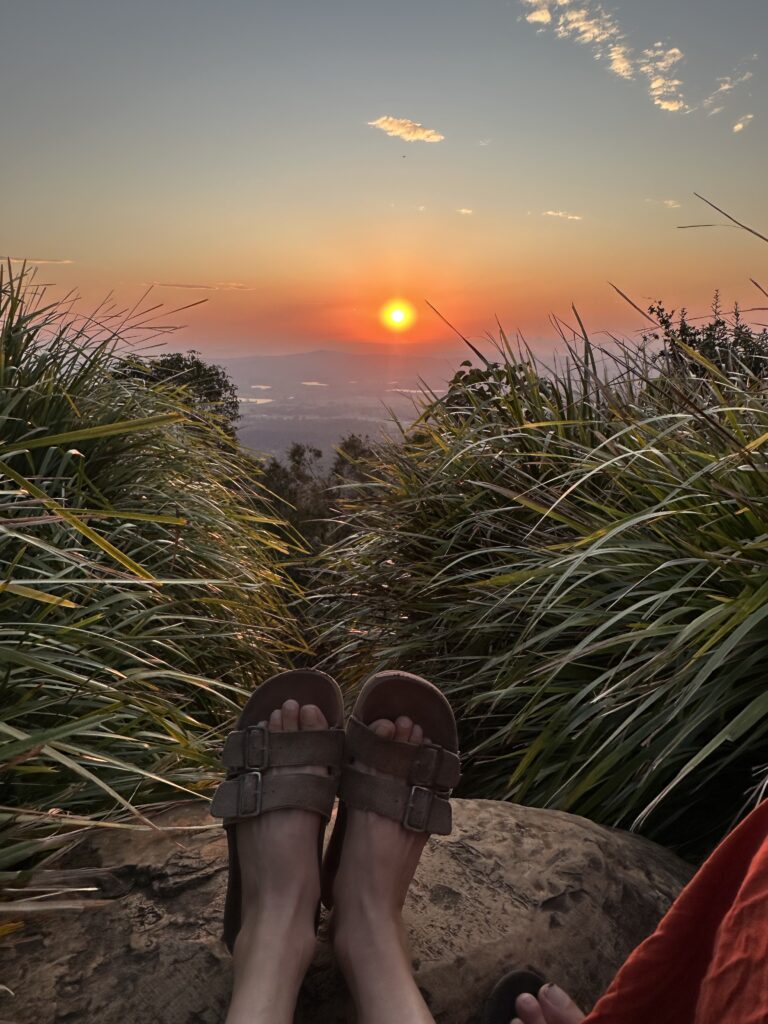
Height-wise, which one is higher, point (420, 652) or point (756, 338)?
point (756, 338)

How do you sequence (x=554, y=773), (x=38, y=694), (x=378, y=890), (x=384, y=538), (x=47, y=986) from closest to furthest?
(x=47, y=986) < (x=378, y=890) < (x=38, y=694) < (x=554, y=773) < (x=384, y=538)

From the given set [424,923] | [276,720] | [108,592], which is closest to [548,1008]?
[424,923]

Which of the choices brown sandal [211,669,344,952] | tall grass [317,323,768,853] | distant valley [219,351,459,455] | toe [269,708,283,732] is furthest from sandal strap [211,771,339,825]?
distant valley [219,351,459,455]

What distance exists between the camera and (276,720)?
1.55 meters

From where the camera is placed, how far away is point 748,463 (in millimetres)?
1586

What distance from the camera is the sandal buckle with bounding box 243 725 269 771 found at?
1445mm

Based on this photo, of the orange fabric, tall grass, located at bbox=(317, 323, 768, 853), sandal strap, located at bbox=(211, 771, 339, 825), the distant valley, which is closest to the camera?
the orange fabric

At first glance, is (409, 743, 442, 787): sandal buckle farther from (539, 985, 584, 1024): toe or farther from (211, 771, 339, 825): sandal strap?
(539, 985, 584, 1024): toe

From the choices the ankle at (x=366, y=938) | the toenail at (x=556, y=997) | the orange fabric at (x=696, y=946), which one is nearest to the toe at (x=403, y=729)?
the ankle at (x=366, y=938)

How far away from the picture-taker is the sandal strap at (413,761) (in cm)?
148

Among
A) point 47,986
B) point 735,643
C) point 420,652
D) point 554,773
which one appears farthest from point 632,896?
point 420,652

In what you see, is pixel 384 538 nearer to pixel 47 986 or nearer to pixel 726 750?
pixel 726 750

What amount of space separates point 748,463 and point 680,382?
2.88 feet

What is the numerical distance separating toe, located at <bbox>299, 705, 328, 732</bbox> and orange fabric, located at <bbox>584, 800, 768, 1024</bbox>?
795 millimetres
